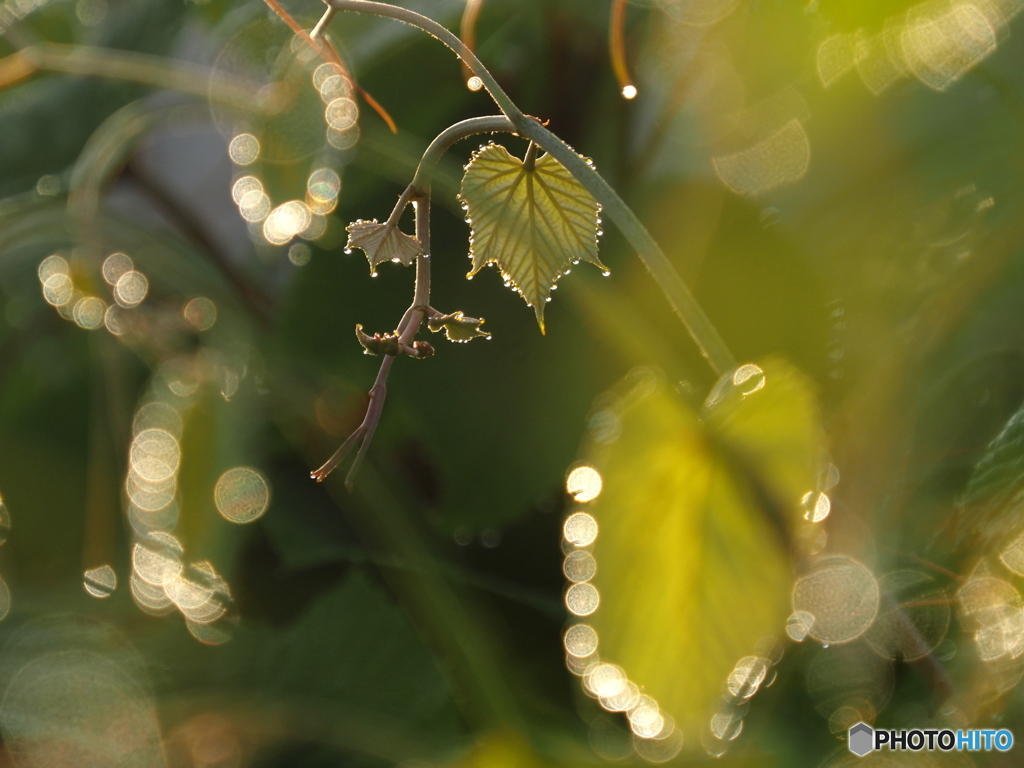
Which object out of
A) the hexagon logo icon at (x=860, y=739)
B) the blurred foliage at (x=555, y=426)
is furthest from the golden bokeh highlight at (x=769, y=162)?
the hexagon logo icon at (x=860, y=739)

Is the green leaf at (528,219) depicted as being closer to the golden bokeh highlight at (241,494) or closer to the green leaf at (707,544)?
the green leaf at (707,544)

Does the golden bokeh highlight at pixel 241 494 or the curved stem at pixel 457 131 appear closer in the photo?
the curved stem at pixel 457 131

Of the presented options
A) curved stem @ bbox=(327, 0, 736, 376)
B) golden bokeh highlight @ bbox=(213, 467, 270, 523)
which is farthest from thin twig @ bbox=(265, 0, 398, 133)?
golden bokeh highlight @ bbox=(213, 467, 270, 523)

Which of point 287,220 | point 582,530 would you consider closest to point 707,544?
point 582,530

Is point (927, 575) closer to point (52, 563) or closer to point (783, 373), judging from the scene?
point (783, 373)

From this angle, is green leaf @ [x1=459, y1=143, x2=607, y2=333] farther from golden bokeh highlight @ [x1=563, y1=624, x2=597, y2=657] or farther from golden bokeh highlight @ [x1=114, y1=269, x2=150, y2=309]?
golden bokeh highlight @ [x1=114, y1=269, x2=150, y2=309]

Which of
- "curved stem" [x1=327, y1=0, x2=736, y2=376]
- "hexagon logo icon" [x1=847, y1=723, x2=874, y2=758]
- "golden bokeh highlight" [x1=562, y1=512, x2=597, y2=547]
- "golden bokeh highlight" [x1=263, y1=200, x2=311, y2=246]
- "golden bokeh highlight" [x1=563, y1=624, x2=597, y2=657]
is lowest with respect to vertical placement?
"hexagon logo icon" [x1=847, y1=723, x2=874, y2=758]
